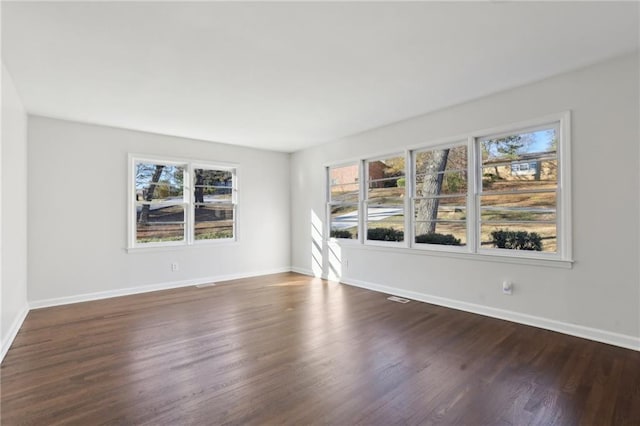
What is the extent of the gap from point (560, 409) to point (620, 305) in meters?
1.58

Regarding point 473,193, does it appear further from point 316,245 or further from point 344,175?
point 316,245

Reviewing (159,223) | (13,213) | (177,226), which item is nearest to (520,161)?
(177,226)

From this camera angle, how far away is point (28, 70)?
3037mm

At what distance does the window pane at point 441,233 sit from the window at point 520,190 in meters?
0.25

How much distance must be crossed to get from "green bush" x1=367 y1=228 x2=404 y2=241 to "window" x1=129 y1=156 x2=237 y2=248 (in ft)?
8.69

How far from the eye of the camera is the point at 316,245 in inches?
250

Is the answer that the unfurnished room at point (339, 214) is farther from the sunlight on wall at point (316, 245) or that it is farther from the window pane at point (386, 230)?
the sunlight on wall at point (316, 245)

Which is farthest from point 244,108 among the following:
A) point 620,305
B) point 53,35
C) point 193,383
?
point 620,305

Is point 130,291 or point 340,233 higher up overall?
point 340,233

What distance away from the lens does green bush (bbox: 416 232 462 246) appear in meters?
4.30

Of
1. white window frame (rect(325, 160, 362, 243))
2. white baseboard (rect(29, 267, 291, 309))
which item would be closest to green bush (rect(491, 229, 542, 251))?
white window frame (rect(325, 160, 362, 243))

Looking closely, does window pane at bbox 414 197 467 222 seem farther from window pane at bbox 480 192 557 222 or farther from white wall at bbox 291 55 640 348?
white wall at bbox 291 55 640 348

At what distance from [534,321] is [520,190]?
1.41 m

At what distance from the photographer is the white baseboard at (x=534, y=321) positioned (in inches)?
116
